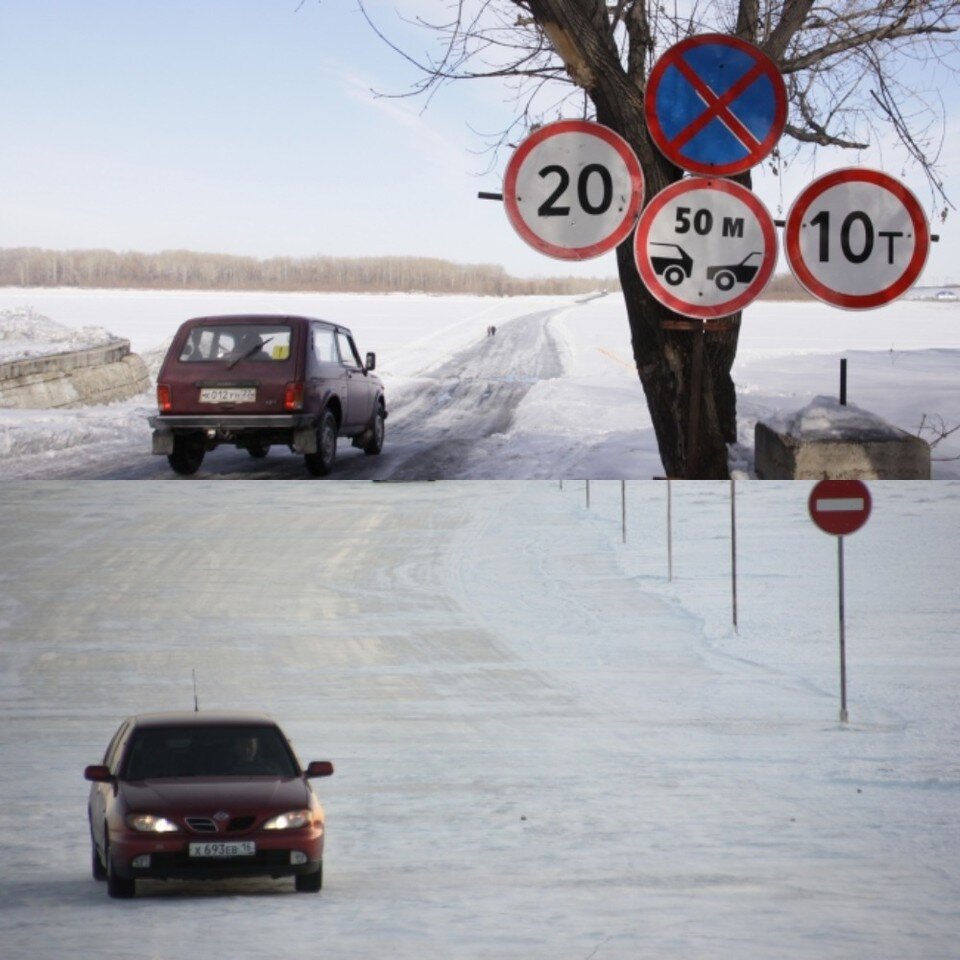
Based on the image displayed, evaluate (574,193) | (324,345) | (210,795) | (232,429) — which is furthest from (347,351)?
(210,795)

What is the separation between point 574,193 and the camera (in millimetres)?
7266

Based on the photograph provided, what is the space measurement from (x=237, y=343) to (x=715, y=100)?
19.4 ft

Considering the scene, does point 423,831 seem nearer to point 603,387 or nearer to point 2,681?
point 2,681

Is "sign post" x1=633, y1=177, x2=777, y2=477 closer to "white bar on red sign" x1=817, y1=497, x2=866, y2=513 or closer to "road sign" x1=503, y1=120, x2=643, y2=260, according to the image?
"road sign" x1=503, y1=120, x2=643, y2=260

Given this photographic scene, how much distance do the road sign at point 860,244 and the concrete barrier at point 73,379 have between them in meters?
14.9

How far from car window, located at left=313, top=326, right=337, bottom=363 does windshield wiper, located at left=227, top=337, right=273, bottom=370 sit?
2.73 ft

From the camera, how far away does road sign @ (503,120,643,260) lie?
7.24 metres

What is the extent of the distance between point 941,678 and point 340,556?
218 inches

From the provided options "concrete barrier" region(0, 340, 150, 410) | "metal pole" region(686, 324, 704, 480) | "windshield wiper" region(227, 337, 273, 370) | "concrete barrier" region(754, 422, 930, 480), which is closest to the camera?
"metal pole" region(686, 324, 704, 480)

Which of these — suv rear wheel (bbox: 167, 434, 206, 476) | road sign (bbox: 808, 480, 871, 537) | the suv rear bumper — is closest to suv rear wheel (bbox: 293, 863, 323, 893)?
the suv rear bumper

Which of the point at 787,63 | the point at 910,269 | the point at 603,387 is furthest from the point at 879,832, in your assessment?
the point at 603,387

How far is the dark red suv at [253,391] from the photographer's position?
10406mm

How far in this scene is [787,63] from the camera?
1172cm

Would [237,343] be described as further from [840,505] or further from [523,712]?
[840,505]
